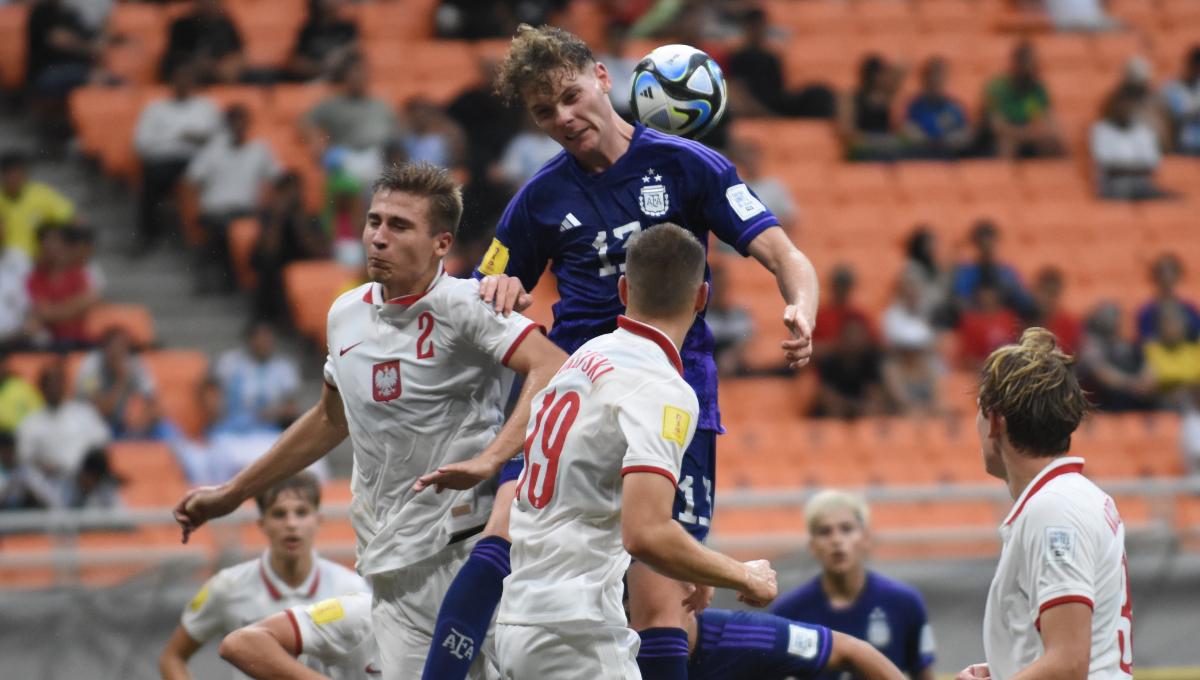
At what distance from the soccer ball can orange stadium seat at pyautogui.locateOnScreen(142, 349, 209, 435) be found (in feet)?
20.7

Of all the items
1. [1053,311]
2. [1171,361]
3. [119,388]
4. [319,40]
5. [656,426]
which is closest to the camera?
[656,426]

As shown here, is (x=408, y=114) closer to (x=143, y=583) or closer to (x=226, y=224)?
(x=226, y=224)

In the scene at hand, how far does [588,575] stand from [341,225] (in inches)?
325

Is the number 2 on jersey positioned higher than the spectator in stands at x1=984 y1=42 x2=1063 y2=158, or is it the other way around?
the spectator in stands at x1=984 y1=42 x2=1063 y2=158

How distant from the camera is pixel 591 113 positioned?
587cm

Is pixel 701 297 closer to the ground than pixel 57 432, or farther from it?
closer to the ground

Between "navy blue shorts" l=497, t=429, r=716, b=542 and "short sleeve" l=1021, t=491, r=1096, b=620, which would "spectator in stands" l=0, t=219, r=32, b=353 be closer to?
"navy blue shorts" l=497, t=429, r=716, b=542

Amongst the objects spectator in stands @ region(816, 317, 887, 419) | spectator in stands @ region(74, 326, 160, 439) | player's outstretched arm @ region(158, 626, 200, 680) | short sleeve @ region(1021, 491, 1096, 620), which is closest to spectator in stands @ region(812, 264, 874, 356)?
spectator in stands @ region(816, 317, 887, 419)

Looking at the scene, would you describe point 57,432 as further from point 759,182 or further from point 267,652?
point 759,182

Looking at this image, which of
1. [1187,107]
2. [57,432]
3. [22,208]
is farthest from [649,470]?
[1187,107]

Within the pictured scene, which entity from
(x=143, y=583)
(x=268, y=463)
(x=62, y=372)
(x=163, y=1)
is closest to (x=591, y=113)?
(x=268, y=463)

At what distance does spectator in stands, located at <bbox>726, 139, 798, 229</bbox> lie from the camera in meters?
13.7

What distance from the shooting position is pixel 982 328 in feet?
44.4

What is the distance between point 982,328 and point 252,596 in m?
7.38
